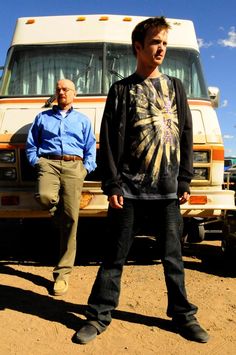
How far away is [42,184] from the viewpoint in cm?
462

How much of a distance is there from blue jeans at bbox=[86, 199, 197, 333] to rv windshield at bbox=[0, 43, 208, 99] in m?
2.91

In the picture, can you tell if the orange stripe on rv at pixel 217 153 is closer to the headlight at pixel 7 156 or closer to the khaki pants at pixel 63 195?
the khaki pants at pixel 63 195

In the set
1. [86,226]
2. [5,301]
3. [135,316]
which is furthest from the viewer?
[86,226]

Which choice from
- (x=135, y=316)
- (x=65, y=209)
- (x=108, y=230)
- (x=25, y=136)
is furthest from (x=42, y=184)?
(x=135, y=316)

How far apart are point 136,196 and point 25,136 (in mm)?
2291

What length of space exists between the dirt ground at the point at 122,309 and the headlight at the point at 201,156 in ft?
4.30

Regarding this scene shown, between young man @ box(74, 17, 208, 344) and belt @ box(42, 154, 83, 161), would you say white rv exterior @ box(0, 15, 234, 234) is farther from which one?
young man @ box(74, 17, 208, 344)

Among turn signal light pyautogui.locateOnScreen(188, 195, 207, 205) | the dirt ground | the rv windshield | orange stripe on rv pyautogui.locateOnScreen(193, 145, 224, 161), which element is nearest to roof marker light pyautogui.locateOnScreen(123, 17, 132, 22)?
the rv windshield

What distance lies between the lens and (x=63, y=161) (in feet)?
15.6

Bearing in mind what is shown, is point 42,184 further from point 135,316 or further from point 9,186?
point 135,316

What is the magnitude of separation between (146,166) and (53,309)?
5.30 feet

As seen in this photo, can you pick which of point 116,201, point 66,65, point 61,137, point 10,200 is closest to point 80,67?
point 66,65

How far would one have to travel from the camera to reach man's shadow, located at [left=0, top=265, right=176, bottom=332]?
12.4 feet

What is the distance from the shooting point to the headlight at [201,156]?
535cm
